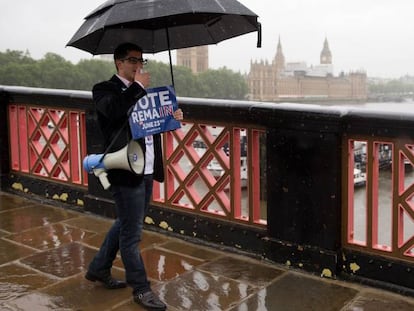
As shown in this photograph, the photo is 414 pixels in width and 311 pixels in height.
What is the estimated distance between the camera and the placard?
10.6 ft

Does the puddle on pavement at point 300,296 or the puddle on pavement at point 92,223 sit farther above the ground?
the puddle on pavement at point 92,223

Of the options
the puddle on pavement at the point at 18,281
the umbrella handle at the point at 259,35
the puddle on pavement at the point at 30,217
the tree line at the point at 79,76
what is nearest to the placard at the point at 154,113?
the umbrella handle at the point at 259,35

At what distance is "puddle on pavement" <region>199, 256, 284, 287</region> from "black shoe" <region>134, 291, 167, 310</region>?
0.80m

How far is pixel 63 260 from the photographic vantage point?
452 centimetres

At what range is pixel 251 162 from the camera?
14.6ft

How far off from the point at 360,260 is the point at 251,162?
115 centimetres

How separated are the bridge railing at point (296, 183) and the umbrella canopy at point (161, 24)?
77cm

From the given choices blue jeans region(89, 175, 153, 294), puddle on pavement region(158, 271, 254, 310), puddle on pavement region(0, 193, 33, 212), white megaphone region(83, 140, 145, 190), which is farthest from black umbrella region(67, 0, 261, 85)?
puddle on pavement region(0, 193, 33, 212)

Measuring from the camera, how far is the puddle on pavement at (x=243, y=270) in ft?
13.3

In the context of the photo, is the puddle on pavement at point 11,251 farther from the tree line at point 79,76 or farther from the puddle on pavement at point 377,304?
the tree line at point 79,76

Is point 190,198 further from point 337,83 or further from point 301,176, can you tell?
point 337,83

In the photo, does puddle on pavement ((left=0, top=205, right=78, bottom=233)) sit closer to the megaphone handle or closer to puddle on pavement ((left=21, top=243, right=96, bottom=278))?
puddle on pavement ((left=21, top=243, right=96, bottom=278))

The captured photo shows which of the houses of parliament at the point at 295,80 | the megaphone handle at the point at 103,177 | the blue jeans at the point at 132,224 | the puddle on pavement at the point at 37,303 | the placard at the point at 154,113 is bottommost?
the puddle on pavement at the point at 37,303

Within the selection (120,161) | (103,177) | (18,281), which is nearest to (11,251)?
(18,281)
